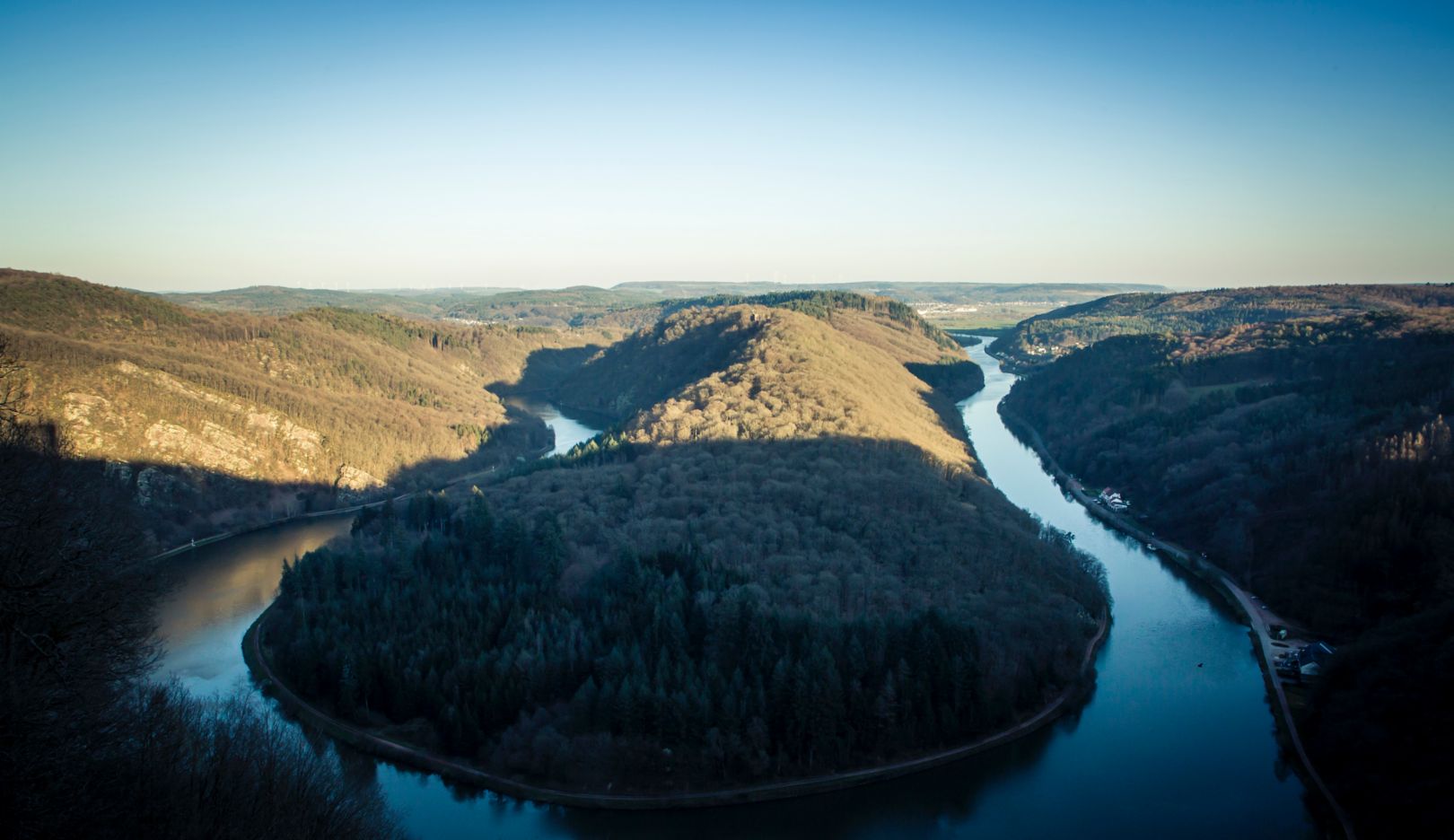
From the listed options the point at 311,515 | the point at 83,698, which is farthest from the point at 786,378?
the point at 83,698

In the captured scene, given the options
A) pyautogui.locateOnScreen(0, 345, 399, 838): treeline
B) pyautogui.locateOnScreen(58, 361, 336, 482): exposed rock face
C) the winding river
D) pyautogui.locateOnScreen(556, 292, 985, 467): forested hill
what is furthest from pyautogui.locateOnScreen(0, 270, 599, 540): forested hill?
pyautogui.locateOnScreen(0, 345, 399, 838): treeline

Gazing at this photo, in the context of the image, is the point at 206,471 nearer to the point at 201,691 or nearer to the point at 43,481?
the point at 201,691

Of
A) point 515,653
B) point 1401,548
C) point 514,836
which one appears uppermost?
point 1401,548

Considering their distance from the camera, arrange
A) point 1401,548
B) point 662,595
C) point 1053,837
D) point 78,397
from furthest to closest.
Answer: point 78,397 → point 1401,548 → point 662,595 → point 1053,837

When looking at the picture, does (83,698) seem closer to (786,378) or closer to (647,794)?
(647,794)

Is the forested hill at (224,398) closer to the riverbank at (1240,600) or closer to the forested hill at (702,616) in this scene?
the forested hill at (702,616)

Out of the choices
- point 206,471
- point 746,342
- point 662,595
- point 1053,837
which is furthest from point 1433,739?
point 206,471
